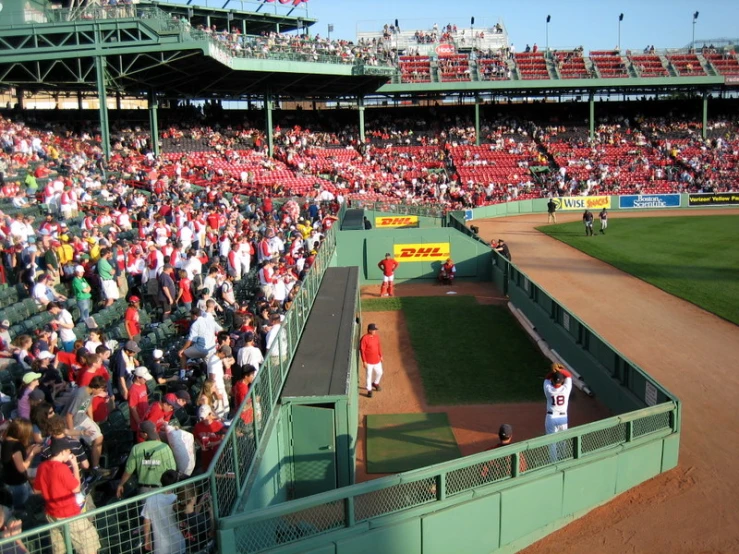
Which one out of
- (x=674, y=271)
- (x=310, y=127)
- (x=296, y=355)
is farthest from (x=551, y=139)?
(x=296, y=355)

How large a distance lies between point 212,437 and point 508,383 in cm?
770

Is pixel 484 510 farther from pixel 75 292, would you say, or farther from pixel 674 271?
pixel 674 271

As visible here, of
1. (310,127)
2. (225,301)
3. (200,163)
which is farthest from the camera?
(310,127)

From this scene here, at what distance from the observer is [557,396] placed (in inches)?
377

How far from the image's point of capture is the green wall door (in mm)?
8914

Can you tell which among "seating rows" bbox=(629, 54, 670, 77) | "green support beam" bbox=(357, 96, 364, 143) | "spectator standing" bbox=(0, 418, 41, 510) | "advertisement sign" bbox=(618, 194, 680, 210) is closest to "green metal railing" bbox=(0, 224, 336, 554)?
"spectator standing" bbox=(0, 418, 41, 510)

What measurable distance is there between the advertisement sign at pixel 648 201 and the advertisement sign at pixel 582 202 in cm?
95

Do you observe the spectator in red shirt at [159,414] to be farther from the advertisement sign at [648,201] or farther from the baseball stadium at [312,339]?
the advertisement sign at [648,201]

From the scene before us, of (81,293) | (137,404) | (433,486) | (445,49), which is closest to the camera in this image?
(433,486)

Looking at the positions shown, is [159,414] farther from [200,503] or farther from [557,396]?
[557,396]

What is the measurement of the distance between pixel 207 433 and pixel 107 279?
24.8ft

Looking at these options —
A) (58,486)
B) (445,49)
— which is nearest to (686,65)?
(445,49)

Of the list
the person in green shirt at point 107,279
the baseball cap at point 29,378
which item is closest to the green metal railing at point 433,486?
the baseball cap at point 29,378

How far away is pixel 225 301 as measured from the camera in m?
14.3
